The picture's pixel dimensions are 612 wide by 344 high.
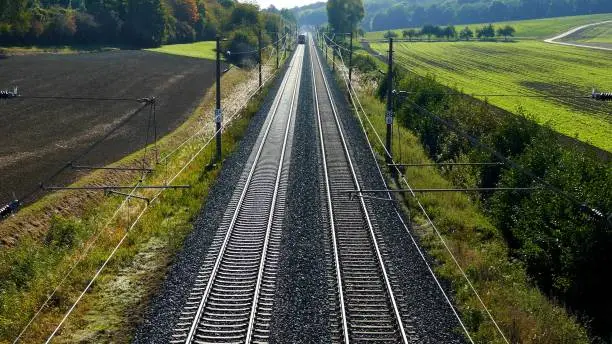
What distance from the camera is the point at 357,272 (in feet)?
51.1

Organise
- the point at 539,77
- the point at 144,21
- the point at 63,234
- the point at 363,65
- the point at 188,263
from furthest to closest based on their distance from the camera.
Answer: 1. the point at 144,21
2. the point at 539,77
3. the point at 363,65
4. the point at 63,234
5. the point at 188,263

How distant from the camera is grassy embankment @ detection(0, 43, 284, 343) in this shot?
12875 mm

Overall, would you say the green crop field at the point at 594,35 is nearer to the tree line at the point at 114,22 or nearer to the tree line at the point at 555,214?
the tree line at the point at 114,22

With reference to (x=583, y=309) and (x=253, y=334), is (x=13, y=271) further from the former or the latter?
(x=583, y=309)

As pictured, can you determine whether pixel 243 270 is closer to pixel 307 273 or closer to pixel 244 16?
pixel 307 273

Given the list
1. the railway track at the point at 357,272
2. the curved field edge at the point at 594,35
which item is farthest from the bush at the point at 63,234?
the curved field edge at the point at 594,35

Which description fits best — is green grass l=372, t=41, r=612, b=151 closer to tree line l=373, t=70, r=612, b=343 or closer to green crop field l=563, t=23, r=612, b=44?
tree line l=373, t=70, r=612, b=343

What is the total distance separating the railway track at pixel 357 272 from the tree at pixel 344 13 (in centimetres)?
12469

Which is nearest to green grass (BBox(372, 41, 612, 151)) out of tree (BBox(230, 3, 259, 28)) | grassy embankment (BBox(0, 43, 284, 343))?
grassy embankment (BBox(0, 43, 284, 343))

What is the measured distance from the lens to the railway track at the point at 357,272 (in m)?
12.6

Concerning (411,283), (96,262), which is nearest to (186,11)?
(96,262)

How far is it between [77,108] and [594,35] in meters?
164

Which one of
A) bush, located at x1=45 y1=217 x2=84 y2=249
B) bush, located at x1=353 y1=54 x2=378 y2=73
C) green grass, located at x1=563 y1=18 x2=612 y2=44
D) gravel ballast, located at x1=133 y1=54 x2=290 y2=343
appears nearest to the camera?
gravel ballast, located at x1=133 y1=54 x2=290 y2=343

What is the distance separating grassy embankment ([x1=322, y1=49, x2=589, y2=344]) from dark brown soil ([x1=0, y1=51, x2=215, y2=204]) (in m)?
17.2
